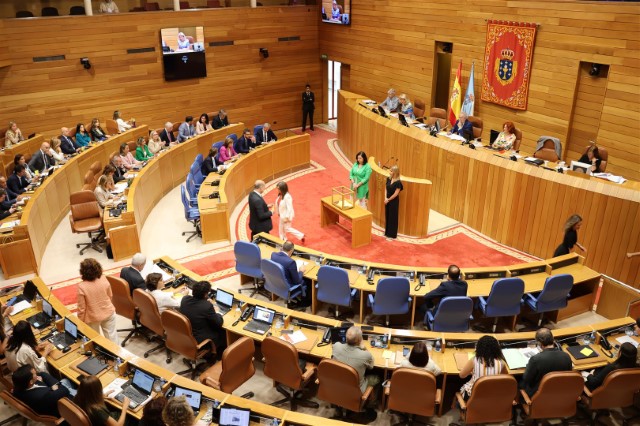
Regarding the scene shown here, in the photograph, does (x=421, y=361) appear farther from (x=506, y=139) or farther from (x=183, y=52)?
(x=183, y=52)

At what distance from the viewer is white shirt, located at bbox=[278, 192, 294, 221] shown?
973 centimetres

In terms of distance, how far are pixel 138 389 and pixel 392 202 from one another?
240 inches

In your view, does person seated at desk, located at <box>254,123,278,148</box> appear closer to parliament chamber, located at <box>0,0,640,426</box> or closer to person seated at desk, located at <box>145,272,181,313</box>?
parliament chamber, located at <box>0,0,640,426</box>

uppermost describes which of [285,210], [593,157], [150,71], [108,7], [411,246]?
[108,7]

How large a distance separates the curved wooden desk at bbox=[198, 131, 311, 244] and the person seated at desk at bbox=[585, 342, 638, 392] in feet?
22.2

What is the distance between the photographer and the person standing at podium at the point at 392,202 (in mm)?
10133

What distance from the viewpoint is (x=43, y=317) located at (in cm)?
663

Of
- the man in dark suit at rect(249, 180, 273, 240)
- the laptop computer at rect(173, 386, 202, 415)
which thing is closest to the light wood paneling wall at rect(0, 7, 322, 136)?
the man in dark suit at rect(249, 180, 273, 240)

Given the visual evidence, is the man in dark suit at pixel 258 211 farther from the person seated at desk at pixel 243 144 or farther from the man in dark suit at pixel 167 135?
the man in dark suit at pixel 167 135

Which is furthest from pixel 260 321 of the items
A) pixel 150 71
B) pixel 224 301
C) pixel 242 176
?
pixel 150 71

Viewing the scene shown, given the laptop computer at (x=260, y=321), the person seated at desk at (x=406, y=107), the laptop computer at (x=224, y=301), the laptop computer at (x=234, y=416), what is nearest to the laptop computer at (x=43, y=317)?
the laptop computer at (x=224, y=301)

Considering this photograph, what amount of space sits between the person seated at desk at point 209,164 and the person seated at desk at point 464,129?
5.21m

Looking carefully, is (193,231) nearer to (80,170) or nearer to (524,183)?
(80,170)

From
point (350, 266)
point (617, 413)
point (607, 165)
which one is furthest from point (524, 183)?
point (617, 413)
